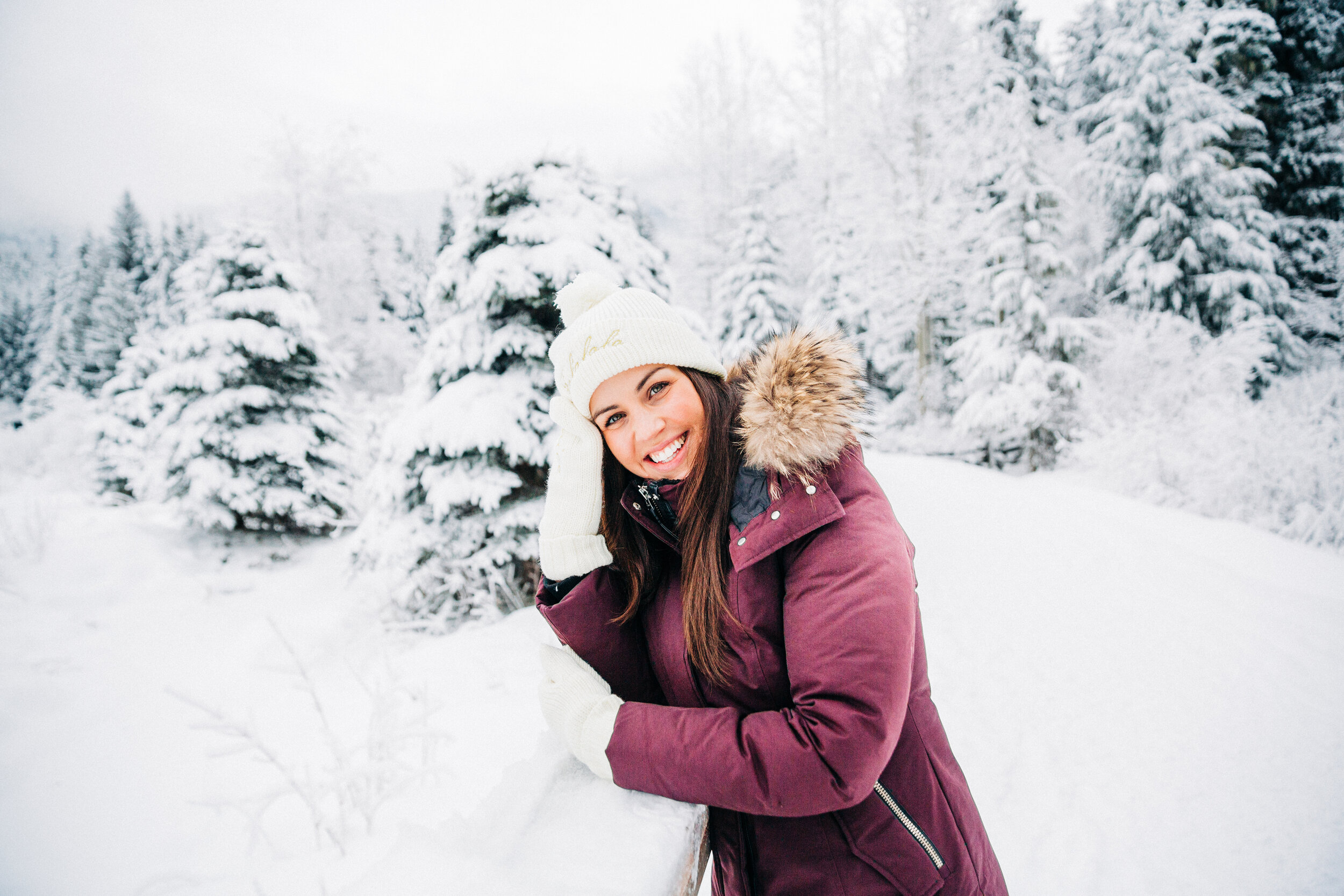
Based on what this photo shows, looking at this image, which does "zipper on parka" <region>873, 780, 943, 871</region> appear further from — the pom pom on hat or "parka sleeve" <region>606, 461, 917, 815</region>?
the pom pom on hat

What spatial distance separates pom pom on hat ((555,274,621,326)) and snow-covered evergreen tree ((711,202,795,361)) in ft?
47.3

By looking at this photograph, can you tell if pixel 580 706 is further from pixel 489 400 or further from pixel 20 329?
pixel 20 329

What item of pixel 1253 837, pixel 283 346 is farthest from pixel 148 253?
pixel 1253 837

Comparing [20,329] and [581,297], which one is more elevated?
[20,329]

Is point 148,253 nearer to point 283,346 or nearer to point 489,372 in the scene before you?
point 283,346

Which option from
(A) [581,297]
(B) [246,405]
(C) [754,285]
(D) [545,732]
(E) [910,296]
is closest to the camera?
(D) [545,732]

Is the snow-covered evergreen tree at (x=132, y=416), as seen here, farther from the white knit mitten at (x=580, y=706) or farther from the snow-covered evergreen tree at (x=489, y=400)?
the white knit mitten at (x=580, y=706)

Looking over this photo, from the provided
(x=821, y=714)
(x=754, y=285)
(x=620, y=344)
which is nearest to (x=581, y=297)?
(x=620, y=344)

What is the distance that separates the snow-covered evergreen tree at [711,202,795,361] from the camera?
16094 millimetres

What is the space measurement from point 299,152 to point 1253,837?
22748 mm

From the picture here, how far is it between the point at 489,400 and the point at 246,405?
6.75 metres

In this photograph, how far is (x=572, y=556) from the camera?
1494 millimetres

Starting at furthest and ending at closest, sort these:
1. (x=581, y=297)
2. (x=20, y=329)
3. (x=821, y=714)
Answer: (x=20, y=329)
(x=581, y=297)
(x=821, y=714)

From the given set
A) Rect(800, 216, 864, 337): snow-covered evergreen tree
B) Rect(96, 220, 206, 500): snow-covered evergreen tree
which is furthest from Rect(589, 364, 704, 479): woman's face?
Rect(800, 216, 864, 337): snow-covered evergreen tree
